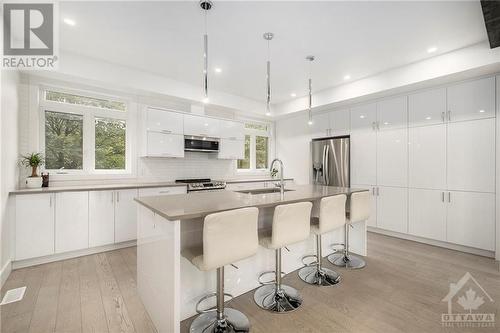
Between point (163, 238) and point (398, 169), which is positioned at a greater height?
point (398, 169)

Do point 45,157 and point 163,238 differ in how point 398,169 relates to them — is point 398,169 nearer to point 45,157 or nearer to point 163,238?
point 163,238

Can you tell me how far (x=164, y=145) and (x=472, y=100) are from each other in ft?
16.3

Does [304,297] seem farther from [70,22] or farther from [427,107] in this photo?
[70,22]

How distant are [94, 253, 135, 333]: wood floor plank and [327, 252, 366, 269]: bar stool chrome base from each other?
2.41 m

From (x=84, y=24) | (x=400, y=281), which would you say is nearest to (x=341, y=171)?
(x=400, y=281)

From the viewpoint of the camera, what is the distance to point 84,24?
261cm

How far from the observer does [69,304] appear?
Answer: 212cm

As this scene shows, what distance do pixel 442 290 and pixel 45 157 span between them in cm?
549

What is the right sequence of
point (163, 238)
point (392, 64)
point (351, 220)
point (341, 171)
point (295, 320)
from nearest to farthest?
1. point (163, 238)
2. point (295, 320)
3. point (351, 220)
4. point (392, 64)
5. point (341, 171)

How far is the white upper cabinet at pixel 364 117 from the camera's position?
4398mm

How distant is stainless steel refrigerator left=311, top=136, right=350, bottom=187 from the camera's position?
4.76m

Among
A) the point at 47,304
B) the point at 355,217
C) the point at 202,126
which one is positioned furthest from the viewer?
the point at 202,126

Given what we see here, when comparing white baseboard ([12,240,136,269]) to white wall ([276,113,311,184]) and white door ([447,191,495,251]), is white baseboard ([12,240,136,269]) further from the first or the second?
white door ([447,191,495,251])

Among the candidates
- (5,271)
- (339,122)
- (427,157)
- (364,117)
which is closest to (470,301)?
(427,157)
